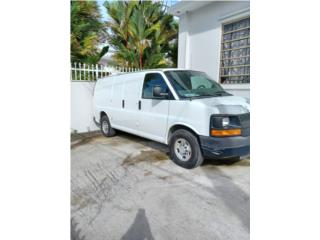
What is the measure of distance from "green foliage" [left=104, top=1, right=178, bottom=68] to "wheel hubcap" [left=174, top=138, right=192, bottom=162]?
22.1ft

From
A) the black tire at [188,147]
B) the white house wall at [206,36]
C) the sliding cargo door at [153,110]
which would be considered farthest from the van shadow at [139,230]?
the white house wall at [206,36]

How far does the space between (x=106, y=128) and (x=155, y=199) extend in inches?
153

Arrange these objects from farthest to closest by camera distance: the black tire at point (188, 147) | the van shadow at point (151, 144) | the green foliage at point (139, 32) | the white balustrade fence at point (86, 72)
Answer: the green foliage at point (139, 32), the white balustrade fence at point (86, 72), the van shadow at point (151, 144), the black tire at point (188, 147)

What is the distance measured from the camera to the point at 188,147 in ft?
12.3

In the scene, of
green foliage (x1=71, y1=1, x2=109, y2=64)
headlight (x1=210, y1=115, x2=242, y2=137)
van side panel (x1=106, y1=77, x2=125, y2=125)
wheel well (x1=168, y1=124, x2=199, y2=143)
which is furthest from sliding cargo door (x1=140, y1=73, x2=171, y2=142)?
green foliage (x1=71, y1=1, x2=109, y2=64)

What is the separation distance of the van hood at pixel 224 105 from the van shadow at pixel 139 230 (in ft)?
6.15

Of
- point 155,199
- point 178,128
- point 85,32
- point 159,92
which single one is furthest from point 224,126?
point 85,32

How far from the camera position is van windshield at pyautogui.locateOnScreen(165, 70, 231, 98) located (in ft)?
12.9

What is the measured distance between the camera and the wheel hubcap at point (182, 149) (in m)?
3.75

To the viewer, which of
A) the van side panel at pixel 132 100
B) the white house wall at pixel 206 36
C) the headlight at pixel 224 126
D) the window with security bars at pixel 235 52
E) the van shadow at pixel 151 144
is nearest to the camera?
the headlight at pixel 224 126

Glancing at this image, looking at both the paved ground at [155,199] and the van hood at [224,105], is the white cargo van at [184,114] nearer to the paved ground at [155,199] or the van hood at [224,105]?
the van hood at [224,105]

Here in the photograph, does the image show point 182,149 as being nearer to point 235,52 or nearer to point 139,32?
point 235,52

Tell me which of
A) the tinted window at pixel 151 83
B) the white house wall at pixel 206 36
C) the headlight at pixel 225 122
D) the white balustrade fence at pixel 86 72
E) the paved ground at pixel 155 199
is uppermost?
the white house wall at pixel 206 36
